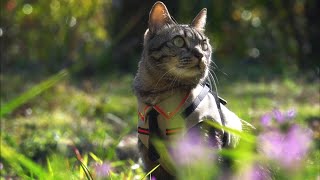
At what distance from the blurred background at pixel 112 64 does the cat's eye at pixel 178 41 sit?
1.74 m

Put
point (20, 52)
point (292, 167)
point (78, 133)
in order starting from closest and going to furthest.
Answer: point (292, 167), point (78, 133), point (20, 52)

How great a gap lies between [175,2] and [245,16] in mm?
3740

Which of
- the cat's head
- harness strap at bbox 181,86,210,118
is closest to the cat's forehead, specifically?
the cat's head

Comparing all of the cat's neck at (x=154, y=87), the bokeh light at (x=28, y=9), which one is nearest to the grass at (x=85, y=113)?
the cat's neck at (x=154, y=87)

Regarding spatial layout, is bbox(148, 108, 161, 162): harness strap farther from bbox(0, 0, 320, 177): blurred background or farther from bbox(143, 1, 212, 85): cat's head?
bbox(0, 0, 320, 177): blurred background

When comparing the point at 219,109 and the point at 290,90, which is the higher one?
the point at 219,109

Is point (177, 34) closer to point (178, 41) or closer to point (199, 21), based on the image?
point (178, 41)

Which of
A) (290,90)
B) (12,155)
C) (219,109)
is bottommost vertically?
(290,90)

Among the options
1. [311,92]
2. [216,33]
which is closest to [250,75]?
[216,33]

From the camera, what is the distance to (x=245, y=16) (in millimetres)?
14031

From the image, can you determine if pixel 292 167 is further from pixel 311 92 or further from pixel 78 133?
pixel 311 92

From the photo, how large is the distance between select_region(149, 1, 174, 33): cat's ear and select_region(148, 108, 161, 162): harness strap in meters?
0.45

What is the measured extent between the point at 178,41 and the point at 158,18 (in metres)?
0.17

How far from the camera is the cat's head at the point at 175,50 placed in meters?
2.87
